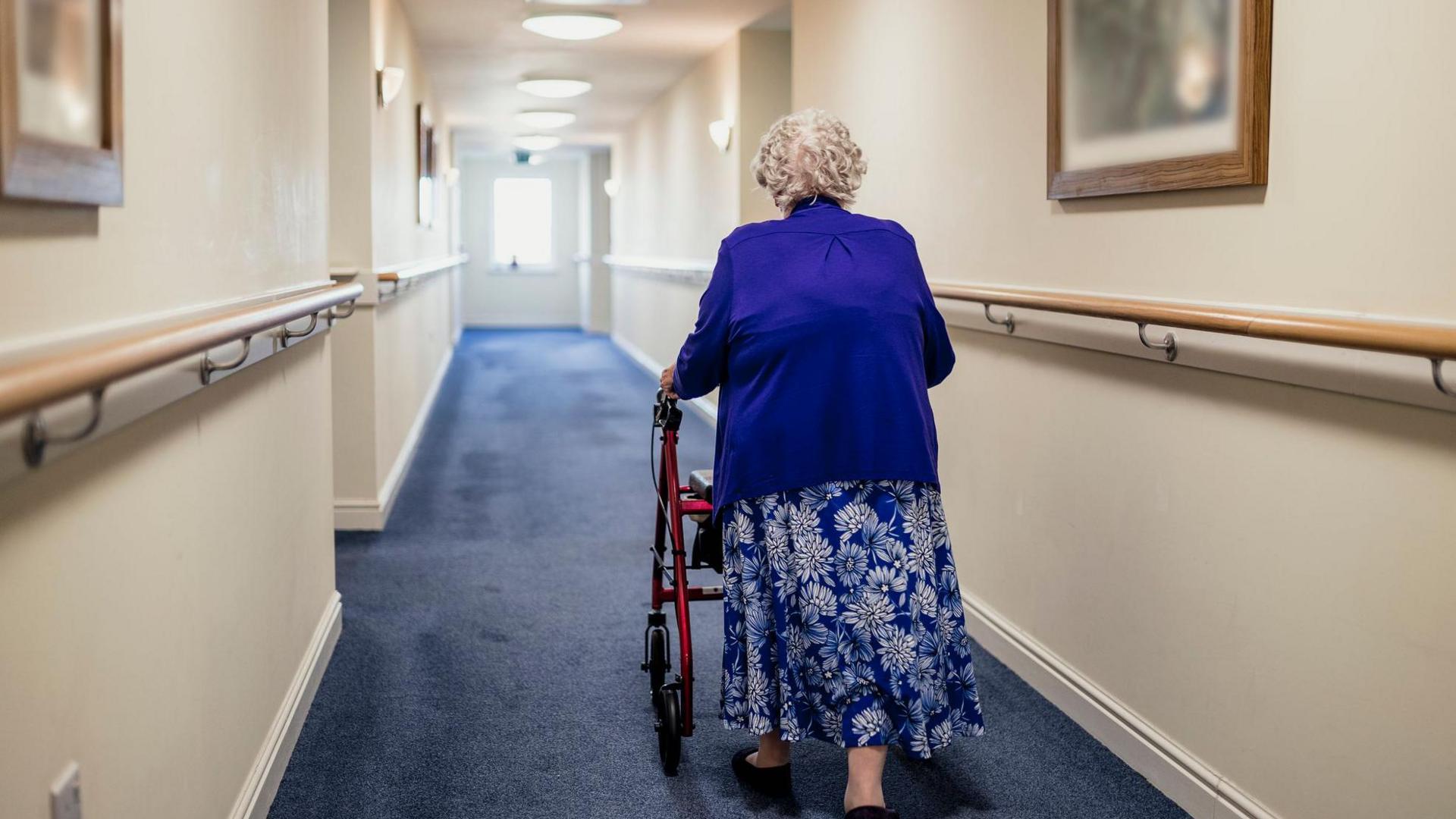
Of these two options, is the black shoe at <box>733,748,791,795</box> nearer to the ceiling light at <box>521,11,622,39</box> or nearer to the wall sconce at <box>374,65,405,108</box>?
the wall sconce at <box>374,65,405,108</box>

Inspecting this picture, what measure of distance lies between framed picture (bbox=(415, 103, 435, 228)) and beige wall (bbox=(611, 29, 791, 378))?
2079mm

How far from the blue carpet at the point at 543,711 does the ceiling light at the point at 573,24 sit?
285 cm

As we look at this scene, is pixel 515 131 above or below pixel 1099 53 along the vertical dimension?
above

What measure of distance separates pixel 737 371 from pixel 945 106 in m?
2.04

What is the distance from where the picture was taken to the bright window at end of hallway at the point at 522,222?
21.5 m

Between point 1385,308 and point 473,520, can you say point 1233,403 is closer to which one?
point 1385,308

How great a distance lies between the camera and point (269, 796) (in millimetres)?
2846

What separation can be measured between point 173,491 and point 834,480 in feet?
4.15

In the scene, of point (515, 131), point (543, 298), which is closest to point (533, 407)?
point (515, 131)

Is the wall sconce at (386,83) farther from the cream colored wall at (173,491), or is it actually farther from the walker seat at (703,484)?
the walker seat at (703,484)

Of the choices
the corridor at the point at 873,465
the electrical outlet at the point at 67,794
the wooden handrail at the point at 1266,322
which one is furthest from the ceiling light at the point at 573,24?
the electrical outlet at the point at 67,794

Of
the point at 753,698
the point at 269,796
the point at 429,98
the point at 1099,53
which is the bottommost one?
the point at 269,796

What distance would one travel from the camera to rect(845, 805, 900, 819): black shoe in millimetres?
2582

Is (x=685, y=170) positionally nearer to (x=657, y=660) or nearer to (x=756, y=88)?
(x=756, y=88)
